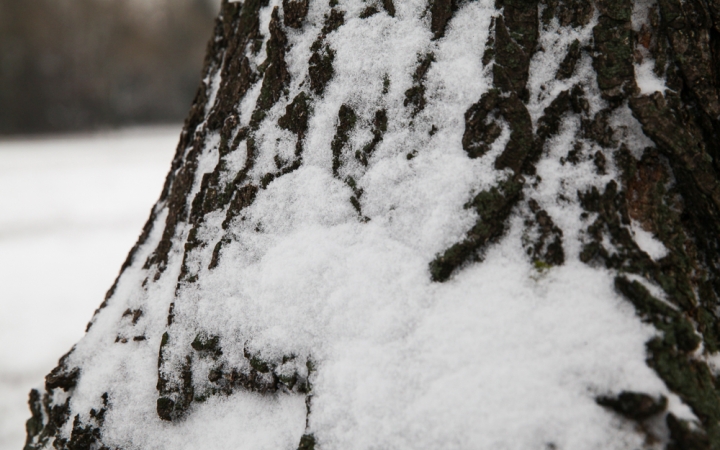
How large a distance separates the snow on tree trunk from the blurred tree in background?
2173 centimetres

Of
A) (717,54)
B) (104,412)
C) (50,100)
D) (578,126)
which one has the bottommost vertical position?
(104,412)

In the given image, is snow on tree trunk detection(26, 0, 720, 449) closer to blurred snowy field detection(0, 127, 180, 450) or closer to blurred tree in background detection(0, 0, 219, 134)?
blurred snowy field detection(0, 127, 180, 450)

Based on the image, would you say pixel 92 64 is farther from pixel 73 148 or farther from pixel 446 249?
pixel 446 249

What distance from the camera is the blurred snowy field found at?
9.67 feet

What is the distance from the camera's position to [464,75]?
977 millimetres

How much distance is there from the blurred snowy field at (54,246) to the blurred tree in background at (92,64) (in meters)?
8.51

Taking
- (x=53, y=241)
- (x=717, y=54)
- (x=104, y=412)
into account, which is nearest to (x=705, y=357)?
(x=717, y=54)

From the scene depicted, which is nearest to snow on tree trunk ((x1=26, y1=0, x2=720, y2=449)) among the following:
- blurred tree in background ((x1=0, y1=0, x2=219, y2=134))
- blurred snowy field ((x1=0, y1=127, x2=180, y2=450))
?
blurred snowy field ((x1=0, y1=127, x2=180, y2=450))

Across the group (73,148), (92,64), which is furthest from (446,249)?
(92,64)

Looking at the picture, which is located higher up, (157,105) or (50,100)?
(157,105)

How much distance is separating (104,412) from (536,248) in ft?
3.34

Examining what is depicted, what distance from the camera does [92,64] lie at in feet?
67.3

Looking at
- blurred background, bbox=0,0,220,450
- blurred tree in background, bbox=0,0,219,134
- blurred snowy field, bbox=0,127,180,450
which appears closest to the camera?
blurred snowy field, bbox=0,127,180,450

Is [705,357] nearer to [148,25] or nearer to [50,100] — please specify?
[50,100]
